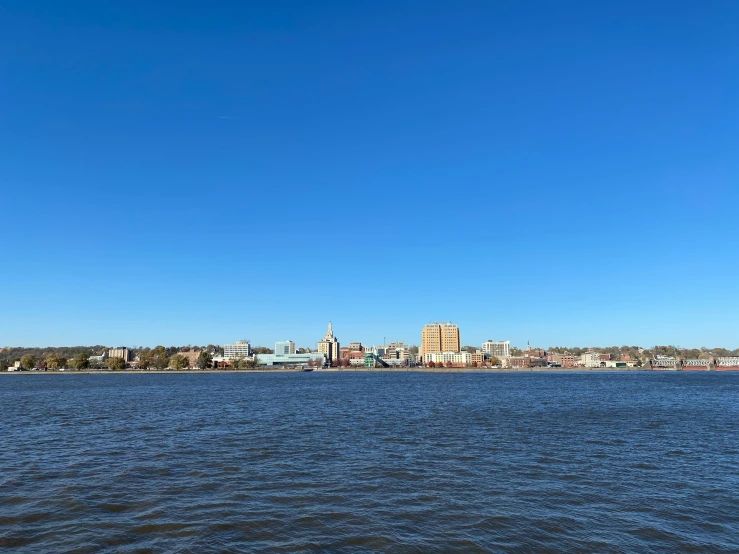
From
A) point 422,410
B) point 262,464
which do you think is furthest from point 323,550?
point 422,410

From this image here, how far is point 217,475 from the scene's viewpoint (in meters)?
25.0

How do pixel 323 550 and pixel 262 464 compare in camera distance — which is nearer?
pixel 323 550

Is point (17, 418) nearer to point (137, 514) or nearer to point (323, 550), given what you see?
point (137, 514)

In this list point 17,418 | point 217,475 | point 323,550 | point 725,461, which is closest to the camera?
point 323,550

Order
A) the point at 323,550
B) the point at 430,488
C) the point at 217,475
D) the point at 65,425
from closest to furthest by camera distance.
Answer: the point at 323,550
the point at 430,488
the point at 217,475
the point at 65,425

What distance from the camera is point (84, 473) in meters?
25.6

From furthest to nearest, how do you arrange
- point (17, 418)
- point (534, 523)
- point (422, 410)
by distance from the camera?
point (422, 410) → point (17, 418) → point (534, 523)

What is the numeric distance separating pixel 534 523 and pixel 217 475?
607 inches

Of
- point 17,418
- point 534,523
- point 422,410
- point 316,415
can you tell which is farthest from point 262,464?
point 17,418

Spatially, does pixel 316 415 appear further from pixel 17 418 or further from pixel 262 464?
pixel 17 418

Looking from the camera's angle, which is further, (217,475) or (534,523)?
(217,475)

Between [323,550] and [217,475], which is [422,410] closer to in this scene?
[217,475]

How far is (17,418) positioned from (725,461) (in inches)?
2486

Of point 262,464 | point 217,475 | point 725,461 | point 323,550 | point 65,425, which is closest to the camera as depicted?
point 323,550
